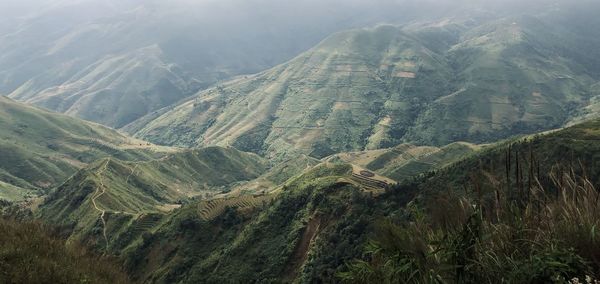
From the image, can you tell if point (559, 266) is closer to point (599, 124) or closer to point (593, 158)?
point (593, 158)

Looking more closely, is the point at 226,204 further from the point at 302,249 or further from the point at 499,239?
the point at 499,239

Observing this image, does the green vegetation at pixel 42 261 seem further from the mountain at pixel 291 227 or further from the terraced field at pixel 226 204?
the terraced field at pixel 226 204

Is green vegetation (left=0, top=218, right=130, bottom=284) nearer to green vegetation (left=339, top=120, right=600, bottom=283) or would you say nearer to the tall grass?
green vegetation (left=339, top=120, right=600, bottom=283)

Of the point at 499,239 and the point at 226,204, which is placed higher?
the point at 499,239

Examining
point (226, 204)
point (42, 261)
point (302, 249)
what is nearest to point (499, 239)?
point (42, 261)

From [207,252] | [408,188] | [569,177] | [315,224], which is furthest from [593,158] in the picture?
[569,177]

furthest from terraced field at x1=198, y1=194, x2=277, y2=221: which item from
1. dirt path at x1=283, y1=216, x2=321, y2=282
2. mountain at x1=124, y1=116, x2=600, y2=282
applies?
dirt path at x1=283, y1=216, x2=321, y2=282
